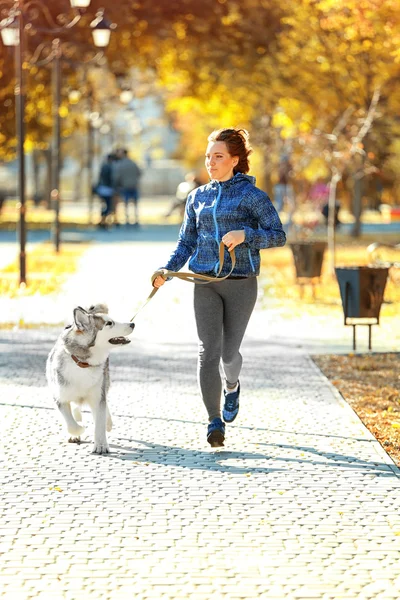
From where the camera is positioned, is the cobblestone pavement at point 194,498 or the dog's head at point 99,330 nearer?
the cobblestone pavement at point 194,498

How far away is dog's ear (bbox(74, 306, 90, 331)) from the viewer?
743 cm

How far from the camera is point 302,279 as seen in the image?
17312 mm

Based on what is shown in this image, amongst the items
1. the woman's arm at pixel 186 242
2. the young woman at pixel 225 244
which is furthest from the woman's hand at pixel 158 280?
the woman's arm at pixel 186 242

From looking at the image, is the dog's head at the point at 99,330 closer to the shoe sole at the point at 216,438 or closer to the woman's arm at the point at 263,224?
the shoe sole at the point at 216,438

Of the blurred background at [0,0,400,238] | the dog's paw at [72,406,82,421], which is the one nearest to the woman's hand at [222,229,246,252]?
the dog's paw at [72,406,82,421]

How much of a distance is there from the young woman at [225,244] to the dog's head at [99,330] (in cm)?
34

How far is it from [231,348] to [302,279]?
9.72 m

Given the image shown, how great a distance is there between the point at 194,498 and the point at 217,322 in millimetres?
1405

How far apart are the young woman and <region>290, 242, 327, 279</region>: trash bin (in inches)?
354

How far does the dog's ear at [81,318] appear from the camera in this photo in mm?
7426

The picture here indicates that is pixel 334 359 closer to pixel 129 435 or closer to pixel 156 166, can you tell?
pixel 129 435

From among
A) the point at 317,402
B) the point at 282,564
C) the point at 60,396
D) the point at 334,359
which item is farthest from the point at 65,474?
the point at 334,359

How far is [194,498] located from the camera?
6.39 m

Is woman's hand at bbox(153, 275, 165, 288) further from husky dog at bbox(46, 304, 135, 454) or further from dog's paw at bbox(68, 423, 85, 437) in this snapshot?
dog's paw at bbox(68, 423, 85, 437)
